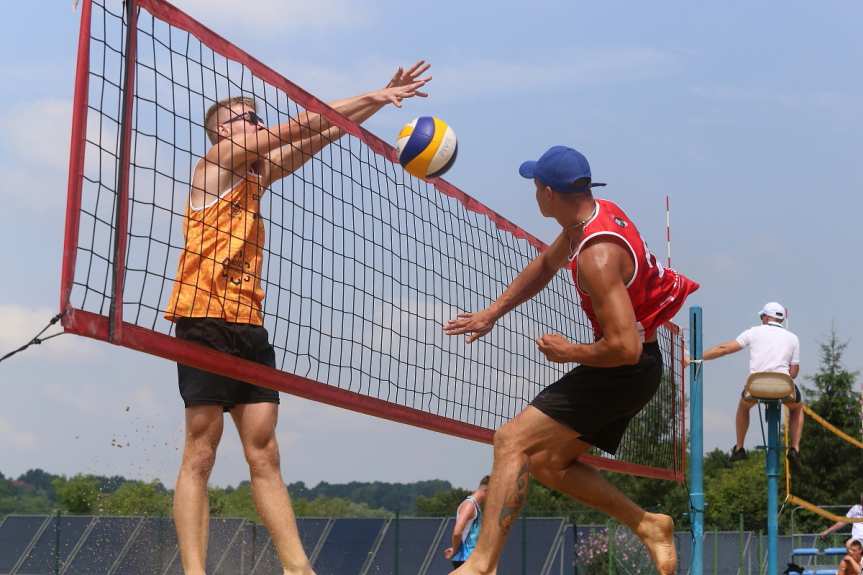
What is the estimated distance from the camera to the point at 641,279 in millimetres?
5770

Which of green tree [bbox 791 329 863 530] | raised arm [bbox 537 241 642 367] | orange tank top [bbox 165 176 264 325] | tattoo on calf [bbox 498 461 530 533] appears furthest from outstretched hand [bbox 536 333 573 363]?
green tree [bbox 791 329 863 530]

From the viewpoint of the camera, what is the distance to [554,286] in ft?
31.3

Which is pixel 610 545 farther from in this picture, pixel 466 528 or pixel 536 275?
pixel 536 275

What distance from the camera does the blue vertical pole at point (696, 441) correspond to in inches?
416

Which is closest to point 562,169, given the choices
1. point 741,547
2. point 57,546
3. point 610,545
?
point 610,545

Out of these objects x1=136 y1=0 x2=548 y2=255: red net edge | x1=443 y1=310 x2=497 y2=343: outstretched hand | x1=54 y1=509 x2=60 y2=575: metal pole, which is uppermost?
x1=136 y1=0 x2=548 y2=255: red net edge

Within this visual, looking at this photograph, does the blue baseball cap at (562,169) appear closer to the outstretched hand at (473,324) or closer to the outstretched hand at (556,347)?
the outstretched hand at (556,347)

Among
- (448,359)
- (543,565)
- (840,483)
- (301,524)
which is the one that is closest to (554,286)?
(448,359)

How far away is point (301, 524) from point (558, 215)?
1569 centimetres

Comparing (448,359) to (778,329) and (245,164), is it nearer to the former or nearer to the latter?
(245,164)

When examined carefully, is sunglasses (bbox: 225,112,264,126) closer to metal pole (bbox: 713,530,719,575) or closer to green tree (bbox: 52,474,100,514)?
metal pole (bbox: 713,530,719,575)

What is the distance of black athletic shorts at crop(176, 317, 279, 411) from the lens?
597 cm

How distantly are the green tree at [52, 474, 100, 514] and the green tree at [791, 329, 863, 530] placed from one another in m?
27.2

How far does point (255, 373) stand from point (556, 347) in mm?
1374
